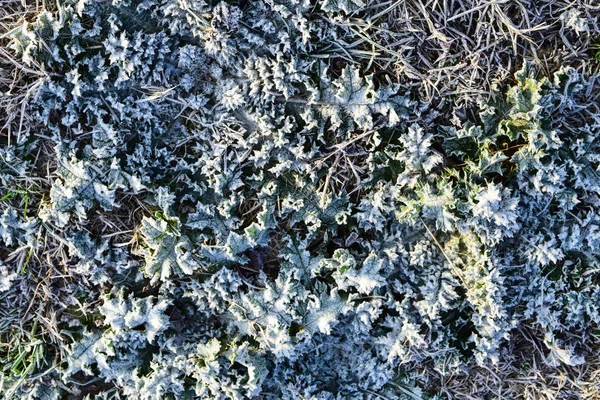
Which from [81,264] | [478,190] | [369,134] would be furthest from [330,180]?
[81,264]

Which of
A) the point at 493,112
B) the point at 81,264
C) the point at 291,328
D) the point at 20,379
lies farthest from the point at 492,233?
the point at 20,379

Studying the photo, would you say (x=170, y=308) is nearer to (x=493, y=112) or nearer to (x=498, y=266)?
(x=498, y=266)

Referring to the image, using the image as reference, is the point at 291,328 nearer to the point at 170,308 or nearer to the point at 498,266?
the point at 170,308

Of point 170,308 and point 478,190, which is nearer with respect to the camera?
point 478,190

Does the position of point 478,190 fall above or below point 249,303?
above

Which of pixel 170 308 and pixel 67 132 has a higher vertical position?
→ pixel 67 132

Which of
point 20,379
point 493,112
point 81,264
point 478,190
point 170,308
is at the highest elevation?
point 493,112
